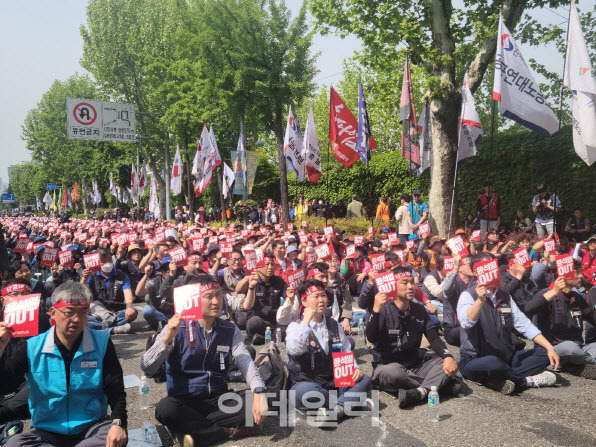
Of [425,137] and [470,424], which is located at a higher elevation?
[425,137]

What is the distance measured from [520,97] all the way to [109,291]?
8907mm

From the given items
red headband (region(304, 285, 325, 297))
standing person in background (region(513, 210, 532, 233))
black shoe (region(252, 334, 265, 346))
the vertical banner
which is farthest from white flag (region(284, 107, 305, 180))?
red headband (region(304, 285, 325, 297))

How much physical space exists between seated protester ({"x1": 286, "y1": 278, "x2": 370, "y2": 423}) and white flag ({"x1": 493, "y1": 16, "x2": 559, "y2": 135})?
7.46 metres

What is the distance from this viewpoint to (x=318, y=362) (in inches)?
236

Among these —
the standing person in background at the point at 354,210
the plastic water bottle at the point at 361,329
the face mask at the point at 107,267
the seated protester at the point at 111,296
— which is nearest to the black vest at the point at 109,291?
the seated protester at the point at 111,296

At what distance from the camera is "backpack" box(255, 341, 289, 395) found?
6.11m

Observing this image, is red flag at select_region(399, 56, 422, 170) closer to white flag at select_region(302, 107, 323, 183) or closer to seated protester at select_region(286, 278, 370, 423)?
white flag at select_region(302, 107, 323, 183)

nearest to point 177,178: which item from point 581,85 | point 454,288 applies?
point 581,85

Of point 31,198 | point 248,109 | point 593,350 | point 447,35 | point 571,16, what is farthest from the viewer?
point 31,198

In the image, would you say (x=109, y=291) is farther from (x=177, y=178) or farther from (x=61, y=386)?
(x=177, y=178)

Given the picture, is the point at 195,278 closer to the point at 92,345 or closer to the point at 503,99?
the point at 92,345

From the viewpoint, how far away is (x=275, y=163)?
52344 mm

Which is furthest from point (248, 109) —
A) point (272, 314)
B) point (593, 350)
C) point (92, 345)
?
point (92, 345)

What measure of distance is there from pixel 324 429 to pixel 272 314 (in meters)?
3.67
